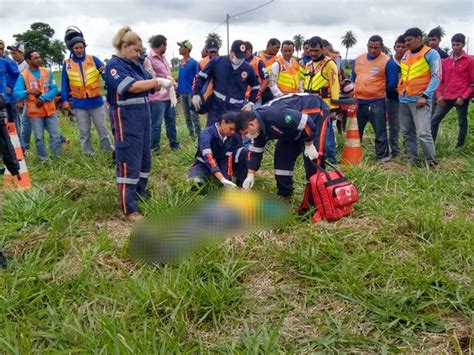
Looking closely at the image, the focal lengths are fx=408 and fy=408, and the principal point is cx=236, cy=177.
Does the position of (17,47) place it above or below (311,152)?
above

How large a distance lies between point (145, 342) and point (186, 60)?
5996mm

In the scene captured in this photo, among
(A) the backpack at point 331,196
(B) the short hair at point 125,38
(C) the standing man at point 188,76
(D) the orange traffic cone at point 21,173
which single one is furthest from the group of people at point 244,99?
(D) the orange traffic cone at point 21,173

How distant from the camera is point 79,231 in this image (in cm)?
346

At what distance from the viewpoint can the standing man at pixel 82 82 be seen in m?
5.10

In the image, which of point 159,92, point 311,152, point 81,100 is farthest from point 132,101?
point 159,92

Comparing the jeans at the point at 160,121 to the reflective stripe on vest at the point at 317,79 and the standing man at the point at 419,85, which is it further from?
the standing man at the point at 419,85

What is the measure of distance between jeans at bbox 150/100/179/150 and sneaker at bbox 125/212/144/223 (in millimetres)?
2568

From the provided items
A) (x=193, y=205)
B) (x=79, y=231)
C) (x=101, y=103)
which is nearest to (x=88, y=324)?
(x=79, y=231)

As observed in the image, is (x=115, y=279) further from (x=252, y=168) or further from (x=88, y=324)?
(x=252, y=168)

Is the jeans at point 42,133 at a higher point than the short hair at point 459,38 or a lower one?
lower

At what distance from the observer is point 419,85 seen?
16.3 feet

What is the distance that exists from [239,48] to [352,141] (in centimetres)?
202

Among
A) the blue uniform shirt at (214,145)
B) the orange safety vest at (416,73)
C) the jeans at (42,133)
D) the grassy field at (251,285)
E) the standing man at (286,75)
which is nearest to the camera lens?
the grassy field at (251,285)

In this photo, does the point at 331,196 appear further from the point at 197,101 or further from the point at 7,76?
the point at 7,76
